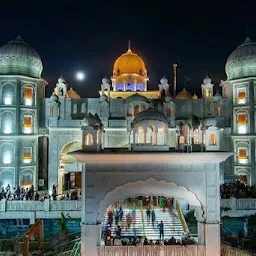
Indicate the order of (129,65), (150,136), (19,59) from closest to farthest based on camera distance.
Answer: (150,136)
(19,59)
(129,65)

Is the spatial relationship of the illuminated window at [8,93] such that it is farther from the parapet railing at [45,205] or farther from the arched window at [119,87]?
the arched window at [119,87]

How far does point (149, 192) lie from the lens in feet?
43.3

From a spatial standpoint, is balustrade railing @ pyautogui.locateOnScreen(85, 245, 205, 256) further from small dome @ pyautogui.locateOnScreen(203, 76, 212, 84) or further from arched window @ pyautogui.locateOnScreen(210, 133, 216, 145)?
small dome @ pyautogui.locateOnScreen(203, 76, 212, 84)

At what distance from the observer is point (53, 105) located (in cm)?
3003

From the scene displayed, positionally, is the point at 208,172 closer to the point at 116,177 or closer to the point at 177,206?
the point at 116,177

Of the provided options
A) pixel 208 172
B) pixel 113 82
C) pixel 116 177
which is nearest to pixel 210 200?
pixel 208 172

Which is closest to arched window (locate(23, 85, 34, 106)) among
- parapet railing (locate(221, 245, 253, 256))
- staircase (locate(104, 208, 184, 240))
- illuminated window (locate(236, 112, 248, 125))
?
staircase (locate(104, 208, 184, 240))

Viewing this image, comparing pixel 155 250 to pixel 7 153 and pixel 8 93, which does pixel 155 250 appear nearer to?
pixel 7 153

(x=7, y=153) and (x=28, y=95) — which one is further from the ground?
(x=28, y=95)

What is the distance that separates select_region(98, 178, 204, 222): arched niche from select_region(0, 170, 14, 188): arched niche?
18.9 m

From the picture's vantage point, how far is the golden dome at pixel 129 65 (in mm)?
40000

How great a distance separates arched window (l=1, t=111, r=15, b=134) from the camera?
2988 centimetres

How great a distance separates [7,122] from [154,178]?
2116cm

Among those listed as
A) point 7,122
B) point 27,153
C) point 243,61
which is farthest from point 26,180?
point 243,61
